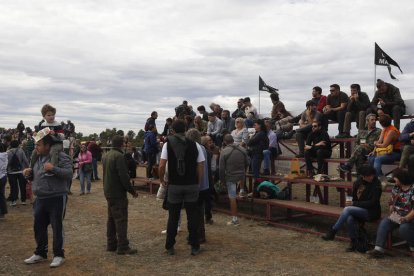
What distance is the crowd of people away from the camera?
5.66m

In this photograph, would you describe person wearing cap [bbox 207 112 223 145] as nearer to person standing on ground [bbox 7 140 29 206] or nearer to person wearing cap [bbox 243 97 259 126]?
person wearing cap [bbox 243 97 259 126]

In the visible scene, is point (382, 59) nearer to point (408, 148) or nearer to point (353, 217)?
point (408, 148)

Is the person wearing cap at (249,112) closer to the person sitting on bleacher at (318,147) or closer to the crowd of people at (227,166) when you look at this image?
the crowd of people at (227,166)

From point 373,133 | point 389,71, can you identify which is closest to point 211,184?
point 373,133

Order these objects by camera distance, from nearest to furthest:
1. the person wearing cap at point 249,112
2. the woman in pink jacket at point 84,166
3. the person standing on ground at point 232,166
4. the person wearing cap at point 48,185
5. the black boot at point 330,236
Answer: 1. the person wearing cap at point 48,185
2. the black boot at point 330,236
3. the person standing on ground at point 232,166
4. the person wearing cap at point 249,112
5. the woman in pink jacket at point 84,166

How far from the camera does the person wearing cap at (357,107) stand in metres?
9.37

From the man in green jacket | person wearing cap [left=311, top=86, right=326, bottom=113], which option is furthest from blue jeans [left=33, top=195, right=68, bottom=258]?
person wearing cap [left=311, top=86, right=326, bottom=113]

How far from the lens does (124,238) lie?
6410 mm

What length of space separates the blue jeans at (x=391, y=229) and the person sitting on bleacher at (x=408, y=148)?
2.36ft

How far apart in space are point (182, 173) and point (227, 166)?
259 cm

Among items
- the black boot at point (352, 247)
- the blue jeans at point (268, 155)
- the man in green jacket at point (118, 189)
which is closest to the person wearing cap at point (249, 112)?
the blue jeans at point (268, 155)

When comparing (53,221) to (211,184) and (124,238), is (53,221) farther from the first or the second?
(211,184)

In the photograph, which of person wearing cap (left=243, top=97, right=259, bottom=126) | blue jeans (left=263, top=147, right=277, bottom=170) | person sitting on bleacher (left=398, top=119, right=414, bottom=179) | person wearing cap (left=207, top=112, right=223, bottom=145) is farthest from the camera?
person wearing cap (left=243, top=97, right=259, bottom=126)

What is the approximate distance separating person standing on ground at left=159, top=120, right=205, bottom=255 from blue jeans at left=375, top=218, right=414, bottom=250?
2.74 m
